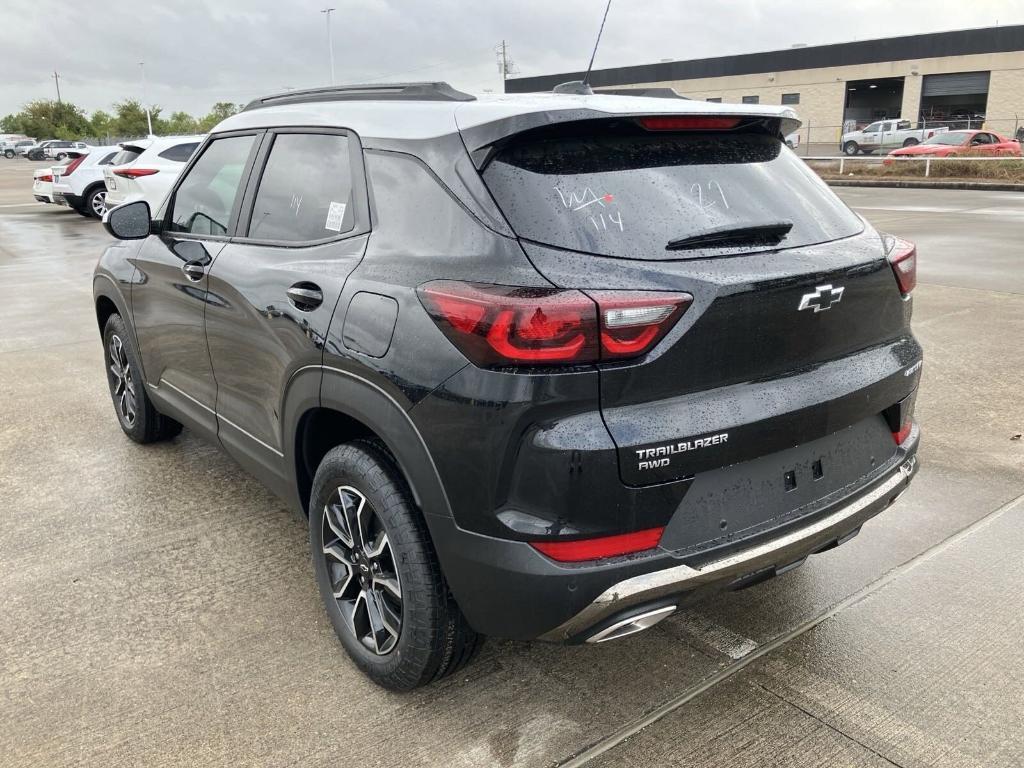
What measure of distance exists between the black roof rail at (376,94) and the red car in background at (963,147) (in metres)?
28.9

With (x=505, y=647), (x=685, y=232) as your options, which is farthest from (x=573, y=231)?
(x=505, y=647)

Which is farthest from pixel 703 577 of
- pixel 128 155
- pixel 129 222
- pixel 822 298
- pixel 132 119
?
pixel 132 119

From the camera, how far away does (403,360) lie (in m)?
2.23

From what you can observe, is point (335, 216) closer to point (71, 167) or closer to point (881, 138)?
point (71, 167)

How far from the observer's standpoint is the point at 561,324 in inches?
78.7

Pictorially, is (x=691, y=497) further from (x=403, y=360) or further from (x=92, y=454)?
(x=92, y=454)

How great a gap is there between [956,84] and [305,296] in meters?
57.2

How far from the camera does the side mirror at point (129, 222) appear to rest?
3.81 m

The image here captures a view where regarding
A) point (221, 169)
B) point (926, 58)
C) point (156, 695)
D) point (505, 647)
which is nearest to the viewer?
point (156, 695)

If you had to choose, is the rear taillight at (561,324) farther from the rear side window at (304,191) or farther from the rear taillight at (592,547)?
the rear side window at (304,191)

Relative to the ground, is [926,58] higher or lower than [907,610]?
higher

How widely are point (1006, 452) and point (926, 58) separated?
5404 cm

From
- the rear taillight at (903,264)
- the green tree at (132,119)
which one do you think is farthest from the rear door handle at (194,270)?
the green tree at (132,119)

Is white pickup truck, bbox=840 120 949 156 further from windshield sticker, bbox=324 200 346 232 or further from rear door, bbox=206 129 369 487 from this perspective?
windshield sticker, bbox=324 200 346 232
